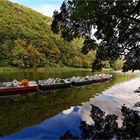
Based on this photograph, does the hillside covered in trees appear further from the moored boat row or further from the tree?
the tree

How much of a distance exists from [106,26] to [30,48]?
122m

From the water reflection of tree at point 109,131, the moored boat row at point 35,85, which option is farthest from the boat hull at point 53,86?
the water reflection of tree at point 109,131

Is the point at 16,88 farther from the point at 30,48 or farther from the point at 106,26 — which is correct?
the point at 30,48

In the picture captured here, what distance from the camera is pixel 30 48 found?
14200 cm

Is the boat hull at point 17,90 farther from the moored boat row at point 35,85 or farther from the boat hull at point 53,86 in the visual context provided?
the boat hull at point 53,86

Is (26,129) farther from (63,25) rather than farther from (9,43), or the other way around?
(9,43)

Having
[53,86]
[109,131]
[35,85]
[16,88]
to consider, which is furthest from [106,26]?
[53,86]

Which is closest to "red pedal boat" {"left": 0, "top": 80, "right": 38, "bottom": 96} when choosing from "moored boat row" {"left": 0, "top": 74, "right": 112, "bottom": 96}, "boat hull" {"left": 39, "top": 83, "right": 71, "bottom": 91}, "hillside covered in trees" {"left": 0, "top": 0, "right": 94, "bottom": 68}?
"moored boat row" {"left": 0, "top": 74, "right": 112, "bottom": 96}

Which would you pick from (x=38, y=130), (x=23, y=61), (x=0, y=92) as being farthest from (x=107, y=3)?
(x=23, y=61)

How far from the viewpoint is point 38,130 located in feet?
78.5

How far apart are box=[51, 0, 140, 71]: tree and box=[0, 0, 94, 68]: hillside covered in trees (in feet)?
340

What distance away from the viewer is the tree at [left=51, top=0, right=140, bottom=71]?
1991 centimetres

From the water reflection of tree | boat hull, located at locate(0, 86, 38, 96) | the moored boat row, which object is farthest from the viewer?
the moored boat row

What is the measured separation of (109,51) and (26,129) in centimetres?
932
